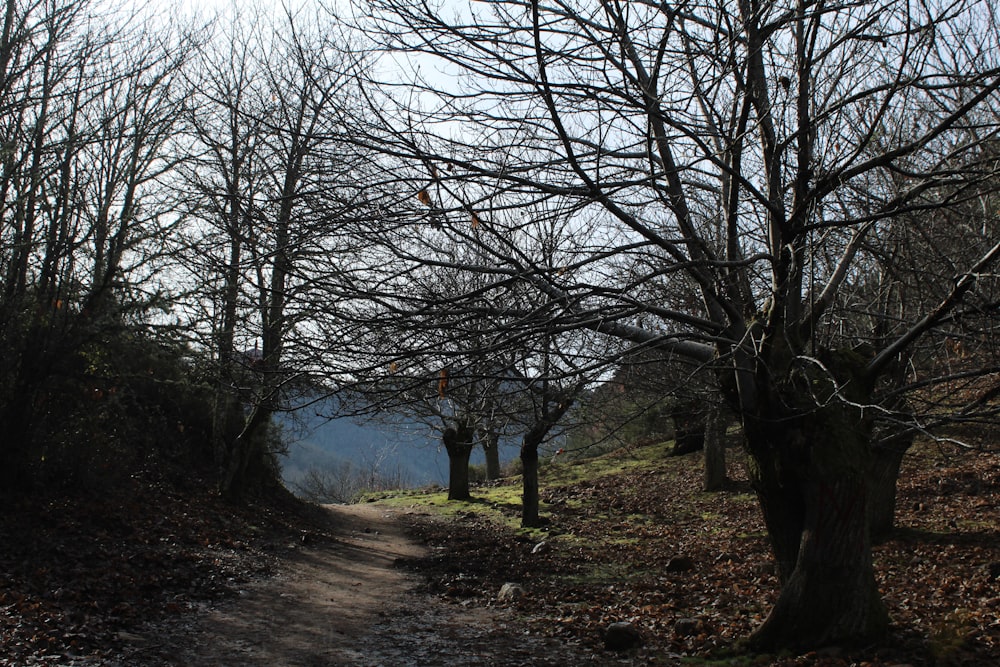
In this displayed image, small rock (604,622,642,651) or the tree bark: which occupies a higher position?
the tree bark

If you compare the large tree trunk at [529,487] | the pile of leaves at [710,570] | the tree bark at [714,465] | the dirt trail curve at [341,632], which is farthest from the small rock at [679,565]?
the tree bark at [714,465]

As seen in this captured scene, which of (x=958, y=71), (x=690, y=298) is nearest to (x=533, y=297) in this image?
(x=690, y=298)

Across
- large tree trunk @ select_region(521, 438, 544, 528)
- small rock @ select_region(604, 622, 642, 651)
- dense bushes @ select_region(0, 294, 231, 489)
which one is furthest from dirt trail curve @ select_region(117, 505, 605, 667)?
large tree trunk @ select_region(521, 438, 544, 528)

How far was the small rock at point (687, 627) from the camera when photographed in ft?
20.5

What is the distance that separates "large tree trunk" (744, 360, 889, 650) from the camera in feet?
16.9

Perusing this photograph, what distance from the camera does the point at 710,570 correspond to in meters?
9.28

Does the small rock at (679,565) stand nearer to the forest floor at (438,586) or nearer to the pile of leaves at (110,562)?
the forest floor at (438,586)

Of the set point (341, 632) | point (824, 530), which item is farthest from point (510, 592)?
point (824, 530)

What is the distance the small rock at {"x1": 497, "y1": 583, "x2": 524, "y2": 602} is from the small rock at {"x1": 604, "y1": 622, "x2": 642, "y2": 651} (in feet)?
7.09

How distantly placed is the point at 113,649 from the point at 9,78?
6095mm

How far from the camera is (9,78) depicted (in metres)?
7.77

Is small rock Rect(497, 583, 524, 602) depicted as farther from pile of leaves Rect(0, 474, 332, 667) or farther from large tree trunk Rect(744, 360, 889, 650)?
large tree trunk Rect(744, 360, 889, 650)

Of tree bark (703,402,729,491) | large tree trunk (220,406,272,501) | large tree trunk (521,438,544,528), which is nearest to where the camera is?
large tree trunk (220,406,272,501)

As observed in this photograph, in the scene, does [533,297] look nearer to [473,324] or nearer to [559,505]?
[473,324]
